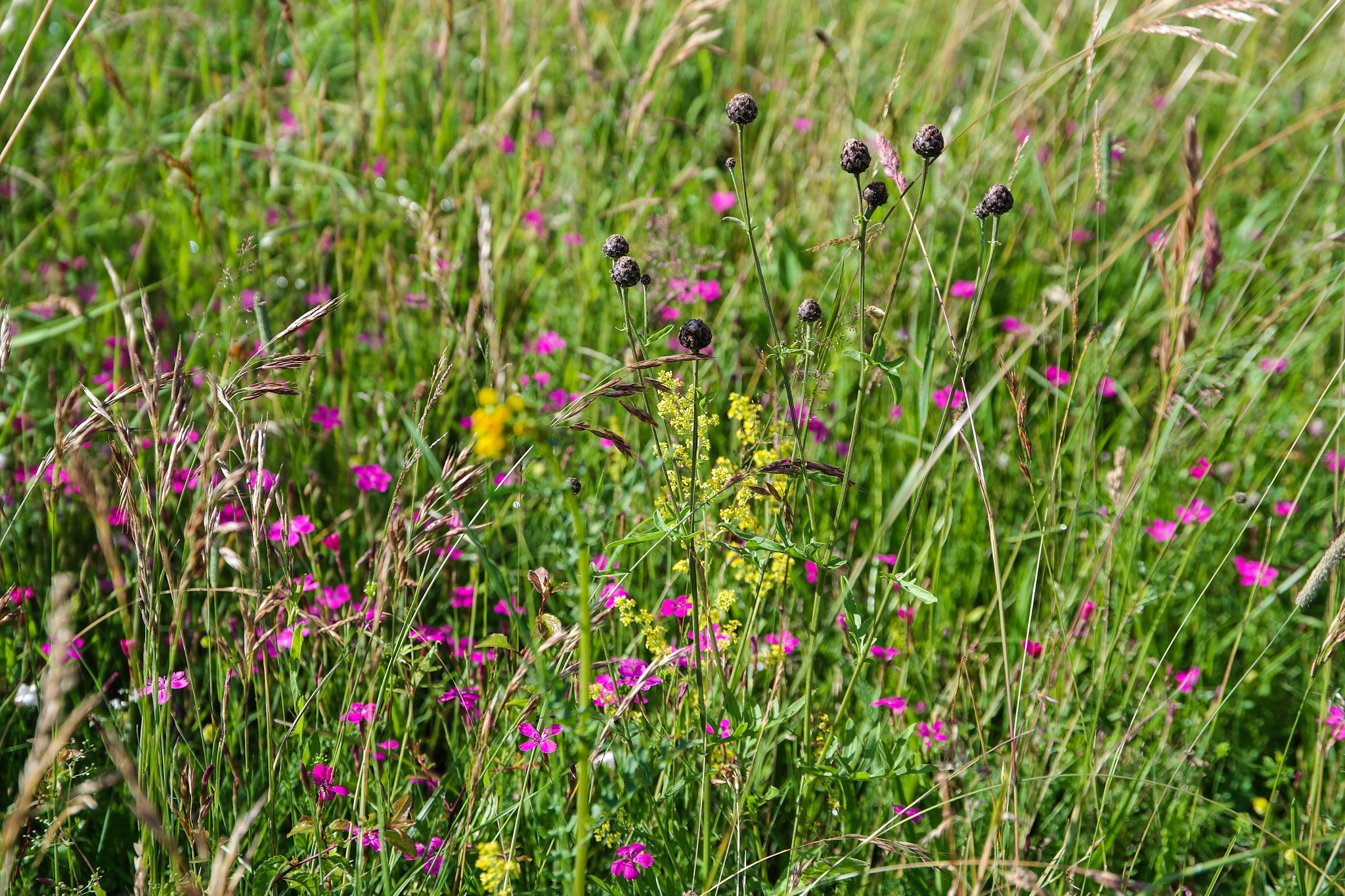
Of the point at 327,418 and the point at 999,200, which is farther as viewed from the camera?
the point at 327,418

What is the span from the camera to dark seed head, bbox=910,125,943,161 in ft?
4.49

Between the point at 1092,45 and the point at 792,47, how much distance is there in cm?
280

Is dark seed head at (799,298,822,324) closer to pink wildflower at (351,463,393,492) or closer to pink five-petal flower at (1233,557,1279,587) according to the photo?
pink wildflower at (351,463,393,492)

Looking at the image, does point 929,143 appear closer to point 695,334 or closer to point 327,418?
point 695,334

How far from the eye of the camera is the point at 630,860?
1495 mm

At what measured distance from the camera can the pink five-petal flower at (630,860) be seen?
1.47 meters

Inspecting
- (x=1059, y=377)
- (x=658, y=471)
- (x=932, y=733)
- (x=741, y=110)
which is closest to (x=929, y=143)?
(x=741, y=110)

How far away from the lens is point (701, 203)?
3377 millimetres

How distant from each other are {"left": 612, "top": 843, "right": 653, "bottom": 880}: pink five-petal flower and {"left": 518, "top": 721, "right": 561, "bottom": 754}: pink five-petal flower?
21cm

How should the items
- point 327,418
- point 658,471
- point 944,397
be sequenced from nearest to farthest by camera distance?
point 658,471, point 327,418, point 944,397

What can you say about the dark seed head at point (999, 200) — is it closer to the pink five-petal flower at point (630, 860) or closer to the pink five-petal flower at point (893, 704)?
the pink five-petal flower at point (893, 704)

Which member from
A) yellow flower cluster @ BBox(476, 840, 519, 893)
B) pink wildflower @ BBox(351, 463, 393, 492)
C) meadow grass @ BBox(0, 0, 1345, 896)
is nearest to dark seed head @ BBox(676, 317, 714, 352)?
meadow grass @ BBox(0, 0, 1345, 896)

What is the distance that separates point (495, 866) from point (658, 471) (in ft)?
3.12

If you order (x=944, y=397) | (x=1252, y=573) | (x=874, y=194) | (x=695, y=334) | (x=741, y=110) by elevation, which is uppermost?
(x=741, y=110)
